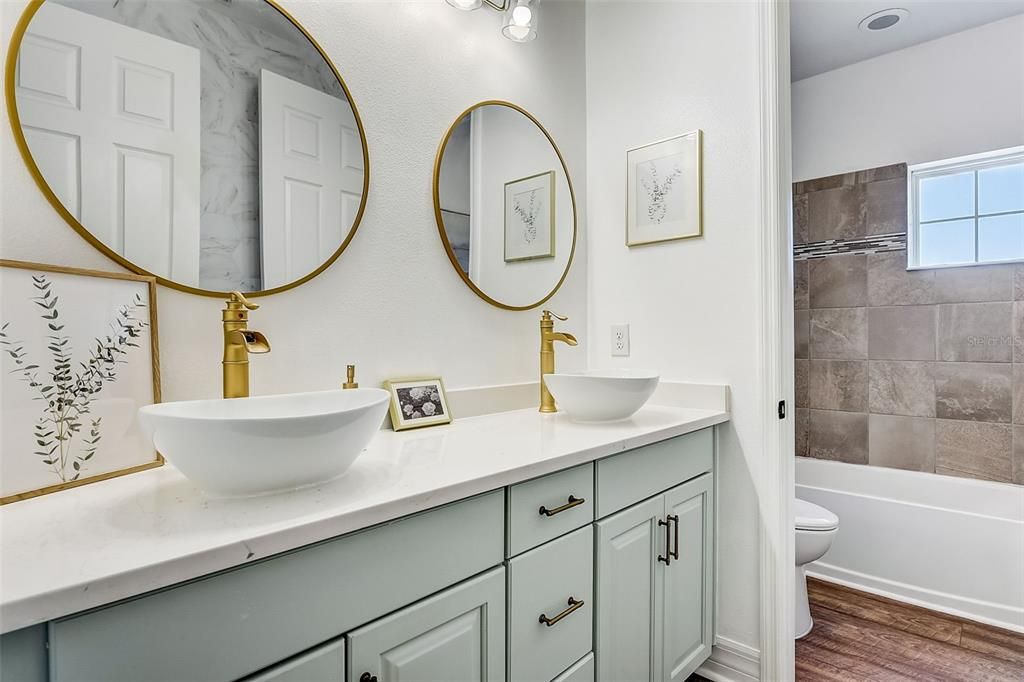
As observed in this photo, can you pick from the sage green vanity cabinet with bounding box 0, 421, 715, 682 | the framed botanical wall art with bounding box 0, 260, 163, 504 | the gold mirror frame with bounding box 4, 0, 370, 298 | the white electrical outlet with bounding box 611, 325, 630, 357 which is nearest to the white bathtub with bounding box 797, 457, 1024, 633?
the sage green vanity cabinet with bounding box 0, 421, 715, 682

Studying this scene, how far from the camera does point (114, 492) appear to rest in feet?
2.77

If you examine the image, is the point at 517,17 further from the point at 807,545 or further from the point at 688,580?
the point at 807,545

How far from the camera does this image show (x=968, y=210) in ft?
9.05

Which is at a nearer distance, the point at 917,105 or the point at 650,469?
the point at 650,469

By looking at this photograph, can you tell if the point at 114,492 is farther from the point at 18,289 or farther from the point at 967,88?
the point at 967,88

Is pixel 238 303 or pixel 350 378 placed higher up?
pixel 238 303

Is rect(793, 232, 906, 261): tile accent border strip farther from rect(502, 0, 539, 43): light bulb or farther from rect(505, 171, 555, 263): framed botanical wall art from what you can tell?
rect(502, 0, 539, 43): light bulb

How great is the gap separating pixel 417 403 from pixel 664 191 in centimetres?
114

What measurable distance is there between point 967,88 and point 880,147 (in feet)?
1.38

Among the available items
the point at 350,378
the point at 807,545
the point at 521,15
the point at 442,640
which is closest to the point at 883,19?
the point at 521,15

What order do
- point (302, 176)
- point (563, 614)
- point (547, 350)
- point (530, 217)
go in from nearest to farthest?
point (563, 614)
point (302, 176)
point (547, 350)
point (530, 217)

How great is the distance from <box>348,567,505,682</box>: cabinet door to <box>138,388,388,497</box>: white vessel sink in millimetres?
252

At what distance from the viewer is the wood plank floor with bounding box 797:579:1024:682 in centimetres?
180

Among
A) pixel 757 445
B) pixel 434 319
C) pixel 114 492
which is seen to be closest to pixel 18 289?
pixel 114 492
